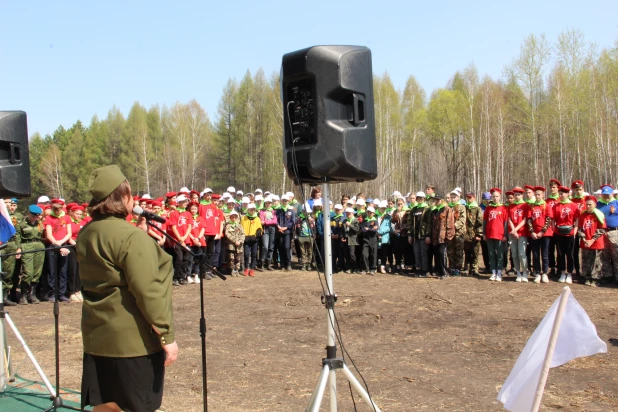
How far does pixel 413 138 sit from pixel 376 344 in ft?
146

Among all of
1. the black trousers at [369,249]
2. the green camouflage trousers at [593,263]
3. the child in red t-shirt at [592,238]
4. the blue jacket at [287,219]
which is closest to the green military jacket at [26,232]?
the blue jacket at [287,219]

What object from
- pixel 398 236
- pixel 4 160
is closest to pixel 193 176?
pixel 398 236

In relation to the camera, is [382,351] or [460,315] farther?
[460,315]

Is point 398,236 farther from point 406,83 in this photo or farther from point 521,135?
point 406,83

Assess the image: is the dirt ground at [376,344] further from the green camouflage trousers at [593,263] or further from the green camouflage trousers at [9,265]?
the green camouflage trousers at [9,265]

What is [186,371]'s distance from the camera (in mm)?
6316

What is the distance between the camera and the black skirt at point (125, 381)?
309 centimetres

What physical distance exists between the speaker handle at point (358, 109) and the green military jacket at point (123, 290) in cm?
163

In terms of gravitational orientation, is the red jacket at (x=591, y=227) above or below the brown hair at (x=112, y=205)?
below

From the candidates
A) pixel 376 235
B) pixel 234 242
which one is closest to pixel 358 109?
pixel 376 235

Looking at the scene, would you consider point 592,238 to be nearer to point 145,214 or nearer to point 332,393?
point 332,393

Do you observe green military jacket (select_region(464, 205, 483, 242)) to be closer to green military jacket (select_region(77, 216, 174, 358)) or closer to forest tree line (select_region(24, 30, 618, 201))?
green military jacket (select_region(77, 216, 174, 358))

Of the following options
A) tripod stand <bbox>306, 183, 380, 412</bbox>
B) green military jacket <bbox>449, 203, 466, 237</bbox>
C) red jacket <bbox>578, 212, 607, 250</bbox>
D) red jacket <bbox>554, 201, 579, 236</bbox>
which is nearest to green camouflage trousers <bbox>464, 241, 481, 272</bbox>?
green military jacket <bbox>449, 203, 466, 237</bbox>

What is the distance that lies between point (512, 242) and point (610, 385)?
6.89 m
